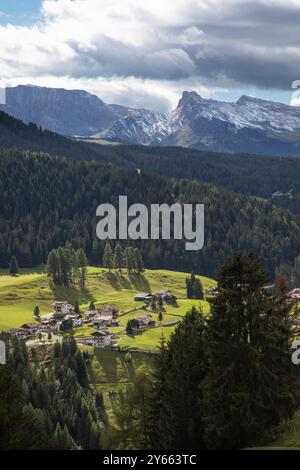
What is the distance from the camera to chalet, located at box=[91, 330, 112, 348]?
162375 millimetres

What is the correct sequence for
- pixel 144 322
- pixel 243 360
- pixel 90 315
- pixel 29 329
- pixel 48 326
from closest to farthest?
1. pixel 243 360
2. pixel 29 329
3. pixel 48 326
4. pixel 144 322
5. pixel 90 315

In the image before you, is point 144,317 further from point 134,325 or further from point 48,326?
point 48,326

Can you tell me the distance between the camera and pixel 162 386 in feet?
183

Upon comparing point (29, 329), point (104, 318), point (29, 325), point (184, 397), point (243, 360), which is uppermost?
point (243, 360)

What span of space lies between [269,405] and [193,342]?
30.3 feet

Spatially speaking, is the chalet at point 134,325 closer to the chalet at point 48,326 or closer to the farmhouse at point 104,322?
the farmhouse at point 104,322

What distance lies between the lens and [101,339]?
541 feet

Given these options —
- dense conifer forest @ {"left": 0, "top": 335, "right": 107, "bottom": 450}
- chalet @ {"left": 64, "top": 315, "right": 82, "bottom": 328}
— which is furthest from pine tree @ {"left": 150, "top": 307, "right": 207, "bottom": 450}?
chalet @ {"left": 64, "top": 315, "right": 82, "bottom": 328}

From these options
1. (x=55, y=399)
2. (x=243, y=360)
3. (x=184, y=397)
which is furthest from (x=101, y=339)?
(x=243, y=360)

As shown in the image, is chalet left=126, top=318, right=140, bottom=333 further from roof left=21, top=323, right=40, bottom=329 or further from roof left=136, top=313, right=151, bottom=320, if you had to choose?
roof left=21, top=323, right=40, bottom=329

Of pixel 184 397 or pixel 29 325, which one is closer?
pixel 184 397

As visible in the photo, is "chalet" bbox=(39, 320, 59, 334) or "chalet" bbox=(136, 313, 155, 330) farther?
"chalet" bbox=(136, 313, 155, 330)
